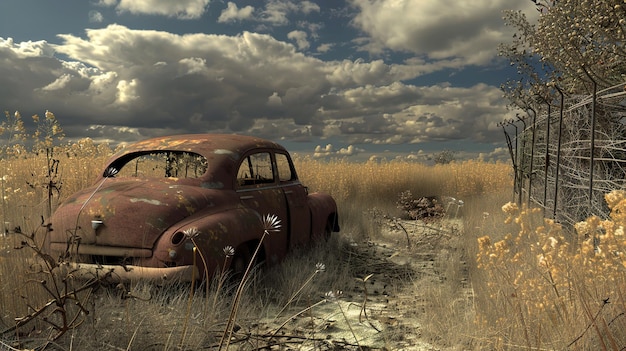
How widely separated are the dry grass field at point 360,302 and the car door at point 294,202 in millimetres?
251

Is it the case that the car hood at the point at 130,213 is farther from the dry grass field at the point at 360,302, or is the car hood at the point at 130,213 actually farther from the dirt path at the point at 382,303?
the dirt path at the point at 382,303

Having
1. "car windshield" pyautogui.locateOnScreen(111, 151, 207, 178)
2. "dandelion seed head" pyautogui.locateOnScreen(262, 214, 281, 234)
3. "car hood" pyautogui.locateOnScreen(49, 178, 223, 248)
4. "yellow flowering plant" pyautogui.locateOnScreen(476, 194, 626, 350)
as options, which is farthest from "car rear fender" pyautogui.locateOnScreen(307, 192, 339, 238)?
"yellow flowering plant" pyautogui.locateOnScreen(476, 194, 626, 350)

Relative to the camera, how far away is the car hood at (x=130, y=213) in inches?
162

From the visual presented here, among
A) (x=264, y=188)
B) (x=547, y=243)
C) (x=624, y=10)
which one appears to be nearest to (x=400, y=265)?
(x=264, y=188)

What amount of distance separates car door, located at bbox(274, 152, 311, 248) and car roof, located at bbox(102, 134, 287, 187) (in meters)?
0.54

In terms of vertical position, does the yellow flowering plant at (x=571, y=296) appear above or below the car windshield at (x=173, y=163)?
below

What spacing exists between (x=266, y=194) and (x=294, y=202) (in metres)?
0.64

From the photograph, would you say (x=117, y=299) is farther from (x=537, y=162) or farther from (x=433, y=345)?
(x=537, y=162)

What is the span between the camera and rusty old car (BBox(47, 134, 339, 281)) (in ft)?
13.1

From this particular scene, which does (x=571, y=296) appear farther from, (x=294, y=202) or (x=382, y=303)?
(x=294, y=202)

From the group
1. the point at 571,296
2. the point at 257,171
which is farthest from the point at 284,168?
the point at 571,296

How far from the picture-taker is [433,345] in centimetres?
360

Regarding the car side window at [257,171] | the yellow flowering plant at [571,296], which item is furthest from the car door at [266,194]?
the yellow flowering plant at [571,296]

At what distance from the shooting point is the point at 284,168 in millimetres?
6480
